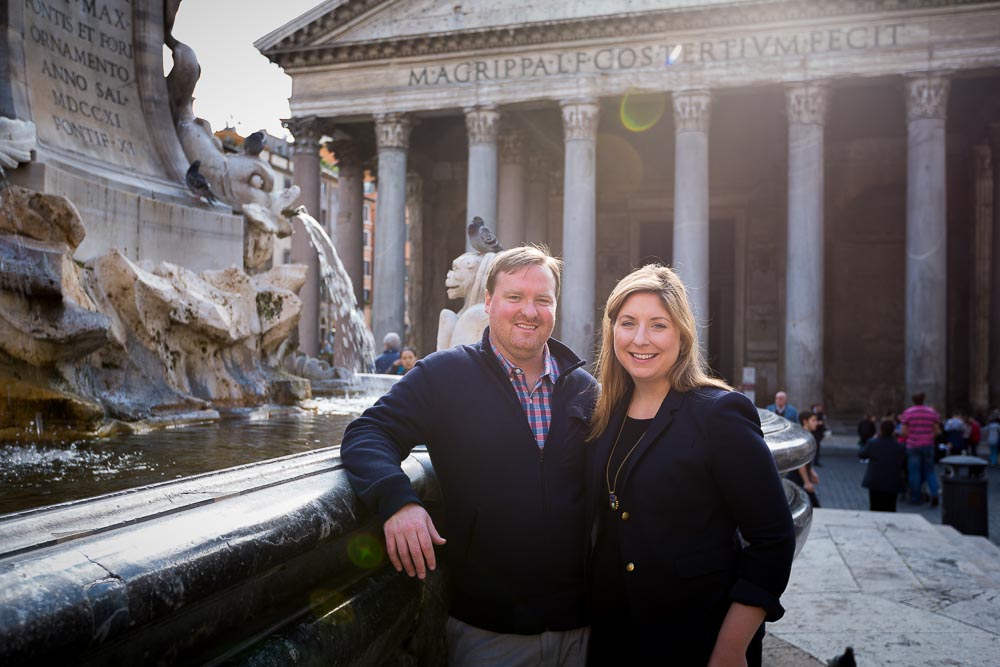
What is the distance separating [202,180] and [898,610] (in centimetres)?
455

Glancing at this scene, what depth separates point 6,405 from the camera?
3150mm

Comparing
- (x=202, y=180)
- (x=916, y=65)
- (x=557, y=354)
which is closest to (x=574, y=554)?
(x=557, y=354)

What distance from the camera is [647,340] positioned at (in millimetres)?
2045

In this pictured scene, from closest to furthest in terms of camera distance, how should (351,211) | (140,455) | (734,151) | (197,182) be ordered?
(140,455)
(197,182)
(734,151)
(351,211)

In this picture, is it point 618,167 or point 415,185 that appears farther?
point 415,185

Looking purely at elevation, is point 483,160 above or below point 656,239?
above

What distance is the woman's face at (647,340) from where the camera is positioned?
2.04 meters

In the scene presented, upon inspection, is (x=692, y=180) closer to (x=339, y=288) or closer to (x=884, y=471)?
(x=884, y=471)

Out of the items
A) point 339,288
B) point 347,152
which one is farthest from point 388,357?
point 347,152

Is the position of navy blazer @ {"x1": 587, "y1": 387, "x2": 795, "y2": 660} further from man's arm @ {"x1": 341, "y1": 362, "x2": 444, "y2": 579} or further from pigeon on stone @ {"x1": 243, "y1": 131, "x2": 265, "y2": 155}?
pigeon on stone @ {"x1": 243, "y1": 131, "x2": 265, "y2": 155}

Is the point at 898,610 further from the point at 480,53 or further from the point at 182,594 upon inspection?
the point at 480,53

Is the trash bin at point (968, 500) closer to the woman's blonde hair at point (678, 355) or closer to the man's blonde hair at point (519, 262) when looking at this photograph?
the woman's blonde hair at point (678, 355)

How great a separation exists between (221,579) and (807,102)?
20.4 meters

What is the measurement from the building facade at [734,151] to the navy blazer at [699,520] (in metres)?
18.2
